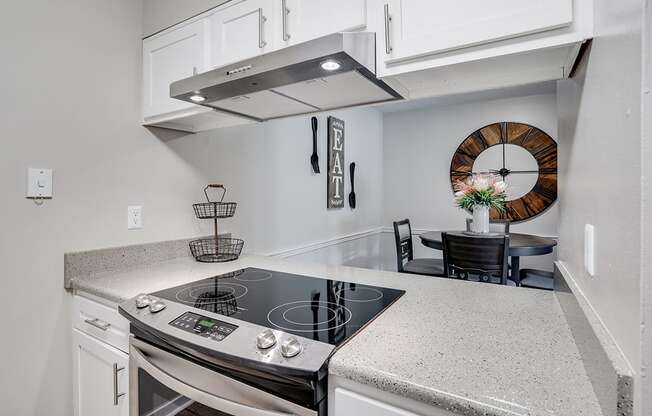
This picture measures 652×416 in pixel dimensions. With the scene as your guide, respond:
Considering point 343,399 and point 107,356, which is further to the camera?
point 107,356

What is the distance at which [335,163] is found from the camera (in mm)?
3145

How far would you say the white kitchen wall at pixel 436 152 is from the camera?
3.60m

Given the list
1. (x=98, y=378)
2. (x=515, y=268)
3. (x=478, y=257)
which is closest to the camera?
(x=98, y=378)

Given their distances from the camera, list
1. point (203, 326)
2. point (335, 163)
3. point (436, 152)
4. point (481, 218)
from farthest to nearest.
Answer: point (436, 152) → point (335, 163) → point (481, 218) → point (203, 326)

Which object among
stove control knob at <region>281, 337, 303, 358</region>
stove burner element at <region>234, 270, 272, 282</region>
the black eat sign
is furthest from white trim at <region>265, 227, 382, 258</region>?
stove control knob at <region>281, 337, 303, 358</region>

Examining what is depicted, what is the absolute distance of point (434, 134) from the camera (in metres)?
4.16

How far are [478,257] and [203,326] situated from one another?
1792mm

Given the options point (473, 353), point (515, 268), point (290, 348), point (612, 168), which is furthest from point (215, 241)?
point (515, 268)

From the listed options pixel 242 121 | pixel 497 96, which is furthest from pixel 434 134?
pixel 242 121

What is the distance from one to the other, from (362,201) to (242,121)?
248cm

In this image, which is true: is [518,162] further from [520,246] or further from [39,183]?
[39,183]

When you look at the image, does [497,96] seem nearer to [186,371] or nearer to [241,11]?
[241,11]

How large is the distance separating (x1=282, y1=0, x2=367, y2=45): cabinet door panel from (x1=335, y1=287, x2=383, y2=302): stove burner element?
2.86 ft

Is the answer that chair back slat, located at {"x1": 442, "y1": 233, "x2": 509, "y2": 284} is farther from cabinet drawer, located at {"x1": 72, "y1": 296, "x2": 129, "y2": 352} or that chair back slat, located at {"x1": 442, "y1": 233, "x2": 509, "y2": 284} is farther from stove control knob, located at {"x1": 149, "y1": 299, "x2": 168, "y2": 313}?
cabinet drawer, located at {"x1": 72, "y1": 296, "x2": 129, "y2": 352}
